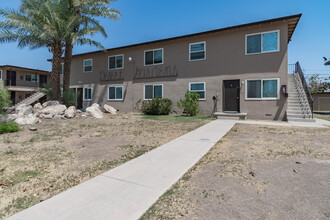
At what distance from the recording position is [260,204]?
2.41m

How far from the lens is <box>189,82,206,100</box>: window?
13406 millimetres

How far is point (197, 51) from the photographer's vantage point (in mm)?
13664

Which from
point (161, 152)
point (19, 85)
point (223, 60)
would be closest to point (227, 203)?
point (161, 152)

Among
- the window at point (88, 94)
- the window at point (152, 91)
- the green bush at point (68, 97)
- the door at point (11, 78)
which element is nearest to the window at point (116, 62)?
the window at point (88, 94)

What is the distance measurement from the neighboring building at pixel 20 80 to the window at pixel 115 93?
12.7 m

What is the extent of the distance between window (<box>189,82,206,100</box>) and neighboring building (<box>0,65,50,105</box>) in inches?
834

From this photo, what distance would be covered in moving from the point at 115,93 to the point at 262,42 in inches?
512

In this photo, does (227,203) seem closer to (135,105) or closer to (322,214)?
(322,214)

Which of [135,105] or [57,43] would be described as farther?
[135,105]

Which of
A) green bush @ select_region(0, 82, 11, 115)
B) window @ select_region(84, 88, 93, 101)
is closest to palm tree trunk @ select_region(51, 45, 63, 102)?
window @ select_region(84, 88, 93, 101)

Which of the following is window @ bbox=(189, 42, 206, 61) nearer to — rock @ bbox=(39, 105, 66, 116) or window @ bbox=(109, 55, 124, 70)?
window @ bbox=(109, 55, 124, 70)

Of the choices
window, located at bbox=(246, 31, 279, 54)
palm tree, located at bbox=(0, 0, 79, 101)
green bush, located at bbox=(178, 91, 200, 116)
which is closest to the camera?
window, located at bbox=(246, 31, 279, 54)

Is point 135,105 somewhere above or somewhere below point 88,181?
above

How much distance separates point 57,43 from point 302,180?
53.4 ft
